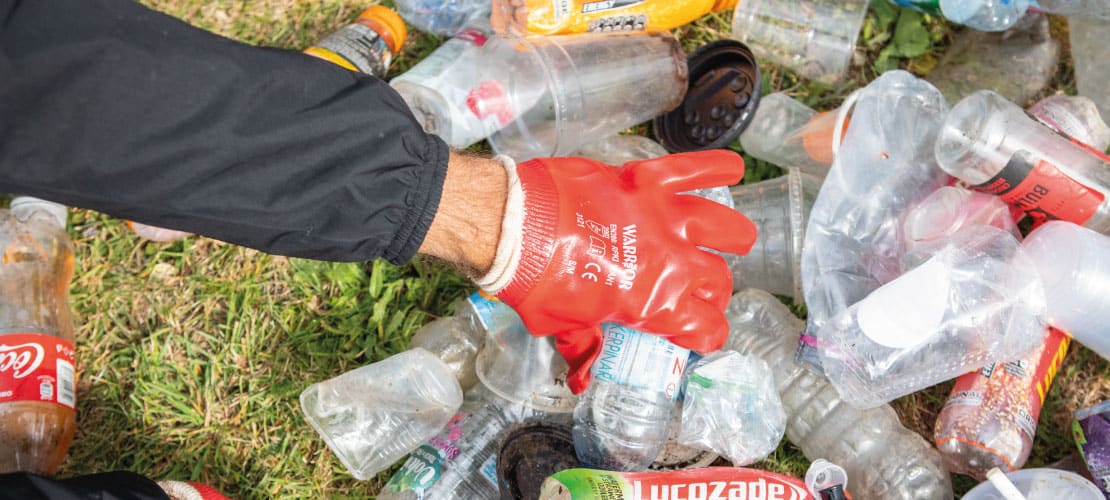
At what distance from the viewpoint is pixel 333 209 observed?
1720 millimetres

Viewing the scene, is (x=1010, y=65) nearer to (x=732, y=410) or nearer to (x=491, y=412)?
(x=732, y=410)

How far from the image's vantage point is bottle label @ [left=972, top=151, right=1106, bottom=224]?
2252 mm

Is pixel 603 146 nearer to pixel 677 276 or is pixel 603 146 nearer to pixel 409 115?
pixel 677 276

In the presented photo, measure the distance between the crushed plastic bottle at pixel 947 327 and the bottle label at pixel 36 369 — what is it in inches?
84.4

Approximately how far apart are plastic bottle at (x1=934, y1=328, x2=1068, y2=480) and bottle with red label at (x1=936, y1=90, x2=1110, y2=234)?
0.36 m

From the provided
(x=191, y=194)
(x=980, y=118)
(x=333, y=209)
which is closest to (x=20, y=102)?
(x=191, y=194)

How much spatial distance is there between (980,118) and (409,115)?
1619 millimetres

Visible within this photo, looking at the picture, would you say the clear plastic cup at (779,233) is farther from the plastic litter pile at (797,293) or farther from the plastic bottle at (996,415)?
the plastic bottle at (996,415)

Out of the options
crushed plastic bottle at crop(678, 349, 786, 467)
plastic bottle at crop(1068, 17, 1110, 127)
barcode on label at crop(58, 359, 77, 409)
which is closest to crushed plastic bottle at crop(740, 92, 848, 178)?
crushed plastic bottle at crop(678, 349, 786, 467)

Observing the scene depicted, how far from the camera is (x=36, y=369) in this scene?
224cm

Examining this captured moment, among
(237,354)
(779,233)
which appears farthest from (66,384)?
(779,233)

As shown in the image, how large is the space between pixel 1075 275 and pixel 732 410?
3.22 ft

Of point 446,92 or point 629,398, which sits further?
point 446,92

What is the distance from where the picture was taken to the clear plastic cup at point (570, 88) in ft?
8.32
